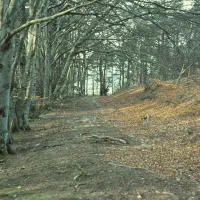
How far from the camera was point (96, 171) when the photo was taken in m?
6.50

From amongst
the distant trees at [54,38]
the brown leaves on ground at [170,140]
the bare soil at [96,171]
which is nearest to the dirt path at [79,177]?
the bare soil at [96,171]

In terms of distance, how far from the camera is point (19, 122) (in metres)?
13.1

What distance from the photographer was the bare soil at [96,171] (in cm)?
551

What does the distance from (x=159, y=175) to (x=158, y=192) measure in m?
0.96

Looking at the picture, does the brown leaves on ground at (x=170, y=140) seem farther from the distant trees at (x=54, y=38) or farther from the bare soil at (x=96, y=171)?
the distant trees at (x=54, y=38)

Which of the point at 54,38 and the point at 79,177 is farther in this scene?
the point at 54,38

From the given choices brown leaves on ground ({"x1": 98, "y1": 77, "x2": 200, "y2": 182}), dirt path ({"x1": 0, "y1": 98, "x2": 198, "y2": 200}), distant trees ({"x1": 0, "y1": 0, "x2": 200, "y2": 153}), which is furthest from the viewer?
distant trees ({"x1": 0, "y1": 0, "x2": 200, "y2": 153})

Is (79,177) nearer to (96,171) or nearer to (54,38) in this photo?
(96,171)

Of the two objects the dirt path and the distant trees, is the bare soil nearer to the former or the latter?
the dirt path

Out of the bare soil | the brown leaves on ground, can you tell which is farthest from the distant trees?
the brown leaves on ground

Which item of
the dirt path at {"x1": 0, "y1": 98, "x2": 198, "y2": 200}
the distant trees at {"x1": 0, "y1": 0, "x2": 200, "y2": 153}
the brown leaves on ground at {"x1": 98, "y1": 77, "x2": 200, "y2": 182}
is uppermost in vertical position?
the distant trees at {"x1": 0, "y1": 0, "x2": 200, "y2": 153}

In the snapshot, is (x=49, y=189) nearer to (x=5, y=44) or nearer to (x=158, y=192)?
(x=158, y=192)

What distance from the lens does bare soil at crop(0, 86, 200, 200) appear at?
18.1ft

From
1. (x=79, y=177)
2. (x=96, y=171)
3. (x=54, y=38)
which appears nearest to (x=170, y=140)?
(x=96, y=171)
